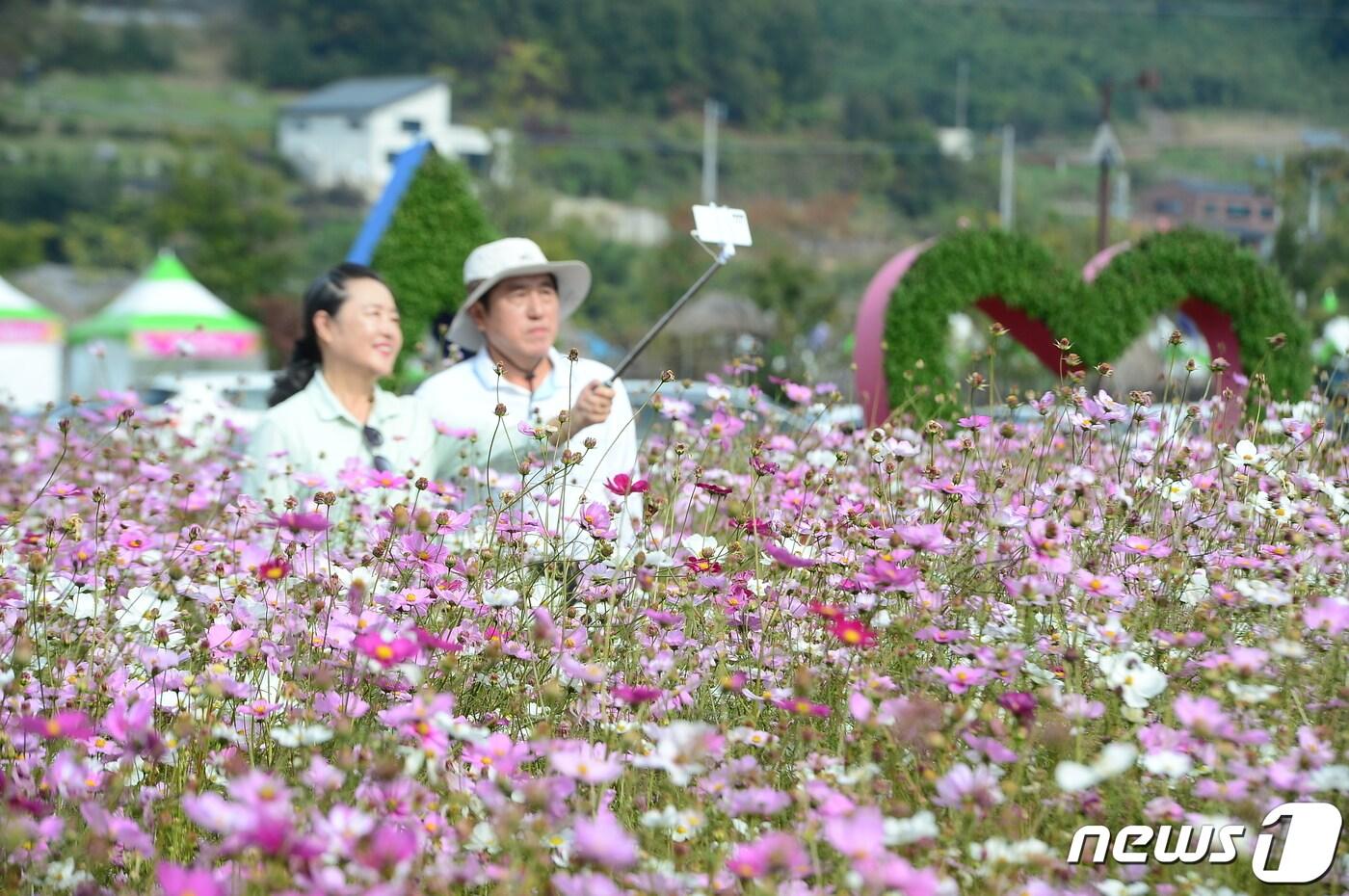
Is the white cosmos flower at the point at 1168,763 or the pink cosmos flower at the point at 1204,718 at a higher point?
the pink cosmos flower at the point at 1204,718

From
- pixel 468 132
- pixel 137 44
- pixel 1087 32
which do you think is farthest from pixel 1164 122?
pixel 137 44

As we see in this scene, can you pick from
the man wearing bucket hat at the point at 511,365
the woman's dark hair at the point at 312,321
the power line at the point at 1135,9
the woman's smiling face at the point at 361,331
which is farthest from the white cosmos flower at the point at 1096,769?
the power line at the point at 1135,9

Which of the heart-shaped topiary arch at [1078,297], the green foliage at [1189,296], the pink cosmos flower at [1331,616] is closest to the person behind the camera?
the pink cosmos flower at [1331,616]

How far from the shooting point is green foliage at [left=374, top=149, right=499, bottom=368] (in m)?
8.45

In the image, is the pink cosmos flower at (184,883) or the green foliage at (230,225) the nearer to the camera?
the pink cosmos flower at (184,883)

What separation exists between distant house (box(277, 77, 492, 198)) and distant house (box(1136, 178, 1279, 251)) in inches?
1257

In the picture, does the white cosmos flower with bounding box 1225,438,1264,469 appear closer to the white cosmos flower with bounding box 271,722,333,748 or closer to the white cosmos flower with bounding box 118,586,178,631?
the white cosmos flower with bounding box 271,722,333,748

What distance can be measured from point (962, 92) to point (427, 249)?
Answer: 294 feet

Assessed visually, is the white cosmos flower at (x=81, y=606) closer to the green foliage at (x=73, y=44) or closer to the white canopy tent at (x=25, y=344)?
the white canopy tent at (x=25, y=344)

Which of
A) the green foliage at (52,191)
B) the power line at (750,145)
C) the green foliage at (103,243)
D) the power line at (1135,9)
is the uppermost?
the power line at (1135,9)

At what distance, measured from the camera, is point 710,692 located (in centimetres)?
244

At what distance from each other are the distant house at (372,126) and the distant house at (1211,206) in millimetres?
31933

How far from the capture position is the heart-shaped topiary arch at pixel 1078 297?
700cm

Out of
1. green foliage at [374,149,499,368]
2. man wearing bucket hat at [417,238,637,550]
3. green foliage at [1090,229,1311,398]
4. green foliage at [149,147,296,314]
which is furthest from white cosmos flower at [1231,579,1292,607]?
green foliage at [149,147,296,314]
